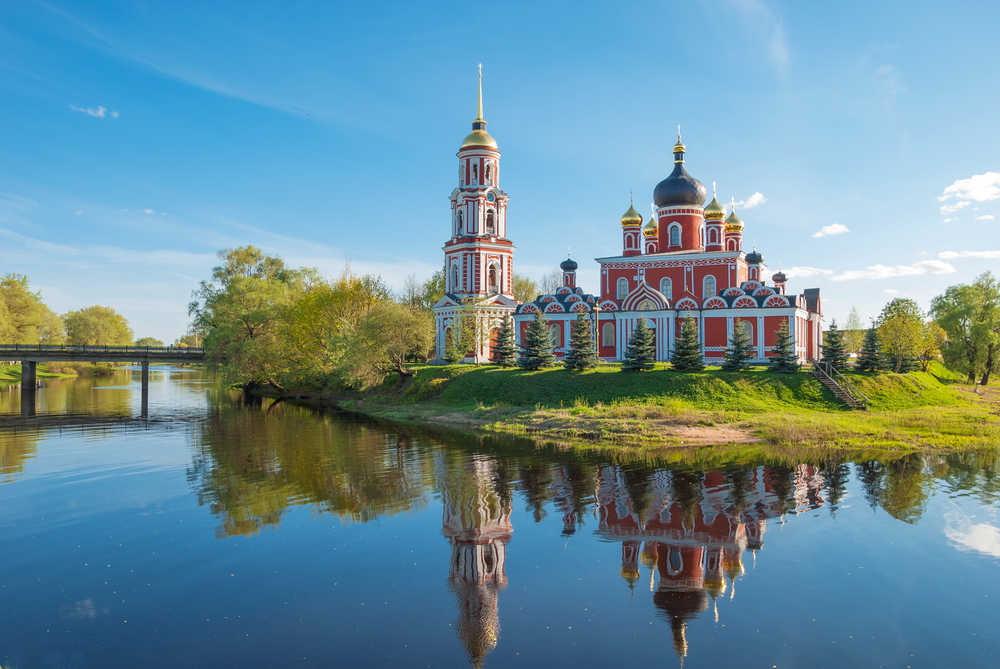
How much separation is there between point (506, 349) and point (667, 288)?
1188 cm

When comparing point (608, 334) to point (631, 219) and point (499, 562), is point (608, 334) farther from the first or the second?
point (499, 562)

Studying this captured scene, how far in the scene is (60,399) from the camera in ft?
145

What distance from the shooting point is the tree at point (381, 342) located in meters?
36.8

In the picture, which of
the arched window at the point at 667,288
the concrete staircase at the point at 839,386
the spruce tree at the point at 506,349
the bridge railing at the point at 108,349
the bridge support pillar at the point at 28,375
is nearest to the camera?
the concrete staircase at the point at 839,386

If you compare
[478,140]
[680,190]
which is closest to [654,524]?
[680,190]

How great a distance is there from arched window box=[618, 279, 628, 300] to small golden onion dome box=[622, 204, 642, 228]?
447cm

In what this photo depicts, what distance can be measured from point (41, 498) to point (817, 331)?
4238cm

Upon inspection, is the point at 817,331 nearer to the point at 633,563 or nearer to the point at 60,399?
the point at 633,563

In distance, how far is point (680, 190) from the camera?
44.6m

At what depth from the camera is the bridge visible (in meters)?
46.3

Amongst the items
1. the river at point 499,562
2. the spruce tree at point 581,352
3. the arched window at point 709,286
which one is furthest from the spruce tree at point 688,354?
the river at point 499,562

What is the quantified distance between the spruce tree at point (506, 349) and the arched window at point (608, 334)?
20.5 feet

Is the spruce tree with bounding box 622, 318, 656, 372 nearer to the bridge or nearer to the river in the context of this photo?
the river

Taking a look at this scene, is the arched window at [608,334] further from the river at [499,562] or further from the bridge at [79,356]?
the bridge at [79,356]
